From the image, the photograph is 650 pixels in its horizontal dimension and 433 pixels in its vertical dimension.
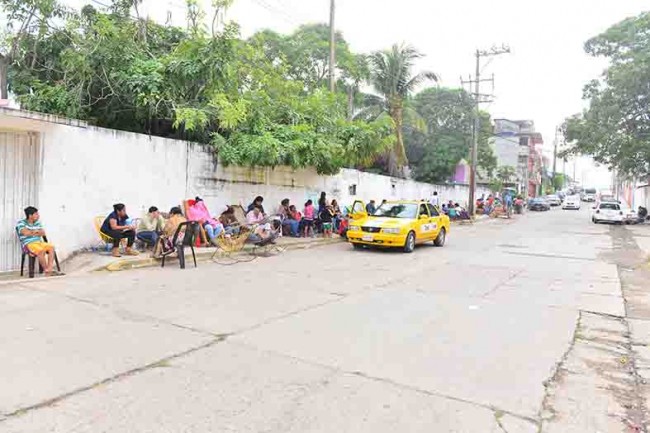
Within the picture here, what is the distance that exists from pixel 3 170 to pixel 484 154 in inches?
1752

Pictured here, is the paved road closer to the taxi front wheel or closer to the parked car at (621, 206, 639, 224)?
the taxi front wheel

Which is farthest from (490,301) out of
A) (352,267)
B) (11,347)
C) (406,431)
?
(11,347)

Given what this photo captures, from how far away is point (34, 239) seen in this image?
8.95 meters

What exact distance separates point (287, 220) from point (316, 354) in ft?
38.0

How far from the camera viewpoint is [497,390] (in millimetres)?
4410

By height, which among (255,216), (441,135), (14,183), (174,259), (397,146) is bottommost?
(174,259)

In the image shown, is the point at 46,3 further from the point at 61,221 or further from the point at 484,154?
the point at 484,154

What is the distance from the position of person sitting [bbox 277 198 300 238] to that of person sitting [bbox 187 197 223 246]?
346 centimetres

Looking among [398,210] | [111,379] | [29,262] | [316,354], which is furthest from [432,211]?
[111,379]

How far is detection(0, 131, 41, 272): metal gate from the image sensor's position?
9.20 metres

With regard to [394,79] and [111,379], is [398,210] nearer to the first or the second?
[111,379]

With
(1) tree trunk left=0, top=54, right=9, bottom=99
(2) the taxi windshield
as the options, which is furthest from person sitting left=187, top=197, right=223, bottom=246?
(1) tree trunk left=0, top=54, right=9, bottom=99

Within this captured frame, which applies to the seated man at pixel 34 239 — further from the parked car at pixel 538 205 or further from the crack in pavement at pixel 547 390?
the parked car at pixel 538 205

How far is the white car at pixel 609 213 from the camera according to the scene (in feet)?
104
